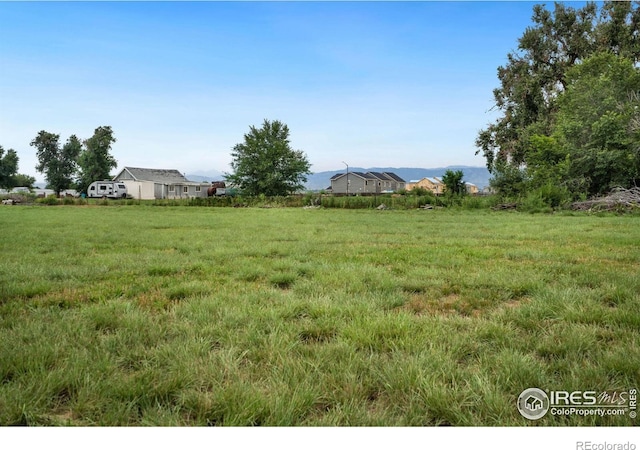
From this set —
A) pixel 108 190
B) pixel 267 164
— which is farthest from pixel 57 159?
pixel 267 164

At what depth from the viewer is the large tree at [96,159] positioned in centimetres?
4619

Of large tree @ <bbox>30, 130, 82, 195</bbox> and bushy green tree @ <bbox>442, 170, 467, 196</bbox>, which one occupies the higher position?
large tree @ <bbox>30, 130, 82, 195</bbox>

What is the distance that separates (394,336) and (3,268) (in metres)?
4.79

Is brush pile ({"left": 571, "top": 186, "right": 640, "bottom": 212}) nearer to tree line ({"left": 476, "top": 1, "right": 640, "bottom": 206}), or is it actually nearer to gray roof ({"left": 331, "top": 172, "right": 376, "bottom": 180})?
tree line ({"left": 476, "top": 1, "right": 640, "bottom": 206})

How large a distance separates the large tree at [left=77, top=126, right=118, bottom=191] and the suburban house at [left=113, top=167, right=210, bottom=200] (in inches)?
78.3

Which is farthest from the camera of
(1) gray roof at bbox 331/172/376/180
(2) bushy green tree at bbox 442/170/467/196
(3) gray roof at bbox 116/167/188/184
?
(1) gray roof at bbox 331/172/376/180

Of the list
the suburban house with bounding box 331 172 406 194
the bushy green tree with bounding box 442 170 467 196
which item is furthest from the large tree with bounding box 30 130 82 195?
the suburban house with bounding box 331 172 406 194

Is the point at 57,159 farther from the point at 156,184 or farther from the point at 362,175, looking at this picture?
the point at 362,175

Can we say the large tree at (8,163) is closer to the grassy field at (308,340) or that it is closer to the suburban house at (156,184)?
the suburban house at (156,184)

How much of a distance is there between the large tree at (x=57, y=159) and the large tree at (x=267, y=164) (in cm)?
1752

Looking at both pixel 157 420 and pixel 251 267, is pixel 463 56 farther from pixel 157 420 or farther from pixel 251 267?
pixel 157 420

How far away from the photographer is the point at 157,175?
5109 cm

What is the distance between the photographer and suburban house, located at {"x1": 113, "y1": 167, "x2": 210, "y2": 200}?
155 feet

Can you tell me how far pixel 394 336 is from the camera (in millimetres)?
2402
